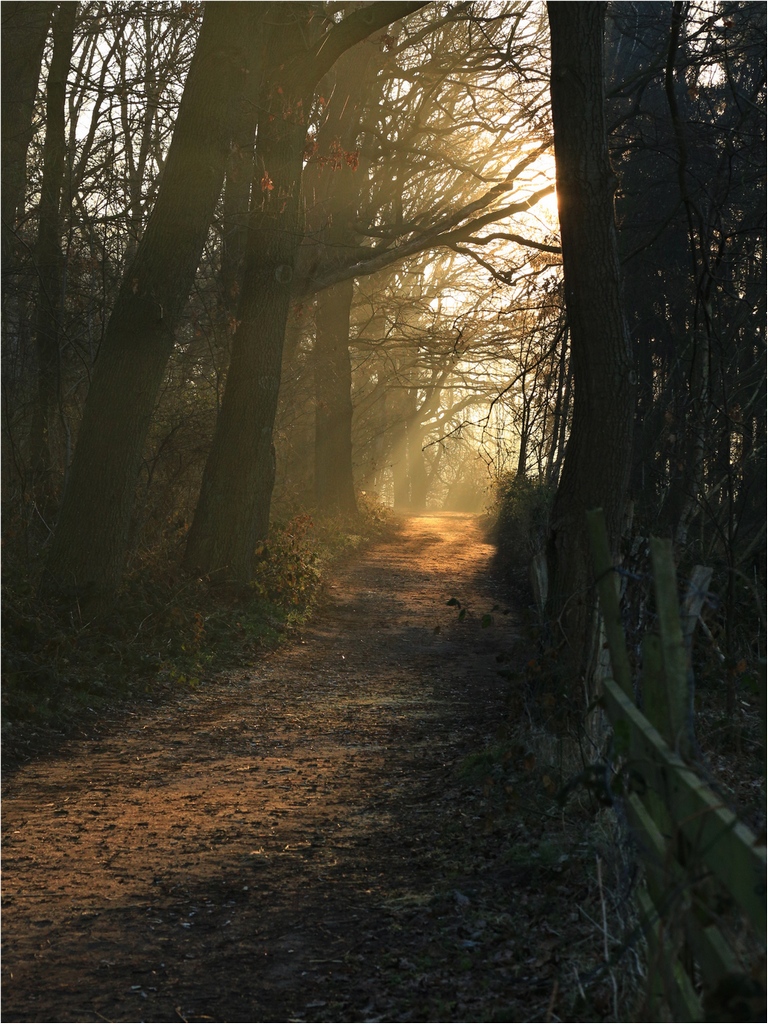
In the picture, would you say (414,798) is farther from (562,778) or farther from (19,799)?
(19,799)

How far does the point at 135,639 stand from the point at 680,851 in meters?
8.66

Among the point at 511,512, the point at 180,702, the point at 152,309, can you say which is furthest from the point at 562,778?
the point at 511,512

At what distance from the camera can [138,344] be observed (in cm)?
1081

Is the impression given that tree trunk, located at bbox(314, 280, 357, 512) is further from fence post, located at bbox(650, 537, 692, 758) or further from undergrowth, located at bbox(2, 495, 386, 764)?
Answer: fence post, located at bbox(650, 537, 692, 758)

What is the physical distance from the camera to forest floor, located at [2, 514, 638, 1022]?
4.22m

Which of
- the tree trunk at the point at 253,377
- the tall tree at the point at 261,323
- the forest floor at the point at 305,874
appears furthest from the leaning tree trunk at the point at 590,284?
the tree trunk at the point at 253,377

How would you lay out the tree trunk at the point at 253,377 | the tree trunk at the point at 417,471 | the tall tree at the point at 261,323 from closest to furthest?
the tall tree at the point at 261,323 < the tree trunk at the point at 253,377 < the tree trunk at the point at 417,471

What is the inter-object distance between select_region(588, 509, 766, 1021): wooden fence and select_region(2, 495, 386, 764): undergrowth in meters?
5.91

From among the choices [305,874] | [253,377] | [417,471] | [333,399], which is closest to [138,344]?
[253,377]

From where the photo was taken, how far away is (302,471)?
97.7 ft

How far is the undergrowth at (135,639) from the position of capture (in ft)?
28.2

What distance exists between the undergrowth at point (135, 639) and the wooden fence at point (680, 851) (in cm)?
591

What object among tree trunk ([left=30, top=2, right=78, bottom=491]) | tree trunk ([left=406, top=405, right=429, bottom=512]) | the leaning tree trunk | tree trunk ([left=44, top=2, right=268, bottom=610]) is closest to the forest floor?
the leaning tree trunk

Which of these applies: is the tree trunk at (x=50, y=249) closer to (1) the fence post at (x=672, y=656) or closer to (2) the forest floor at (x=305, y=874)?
(2) the forest floor at (x=305, y=874)
